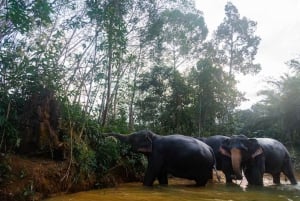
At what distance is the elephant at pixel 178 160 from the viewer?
9188 millimetres

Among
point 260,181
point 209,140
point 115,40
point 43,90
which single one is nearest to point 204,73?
point 209,140

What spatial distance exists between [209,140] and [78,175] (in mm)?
6810

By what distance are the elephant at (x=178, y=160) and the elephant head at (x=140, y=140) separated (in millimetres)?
27

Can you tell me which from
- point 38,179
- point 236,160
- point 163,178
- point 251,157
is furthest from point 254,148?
point 38,179

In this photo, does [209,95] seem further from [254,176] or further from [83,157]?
[83,157]

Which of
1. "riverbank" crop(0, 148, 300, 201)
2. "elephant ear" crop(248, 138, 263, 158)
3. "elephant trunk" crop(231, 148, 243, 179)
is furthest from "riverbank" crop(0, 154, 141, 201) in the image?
"elephant ear" crop(248, 138, 263, 158)

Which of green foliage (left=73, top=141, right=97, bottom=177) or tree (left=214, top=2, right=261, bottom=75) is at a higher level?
tree (left=214, top=2, right=261, bottom=75)

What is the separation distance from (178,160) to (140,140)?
1176 millimetres

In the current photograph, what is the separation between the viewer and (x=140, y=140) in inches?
389

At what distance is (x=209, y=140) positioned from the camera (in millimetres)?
13492

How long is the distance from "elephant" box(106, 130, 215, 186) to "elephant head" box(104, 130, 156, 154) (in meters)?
0.03

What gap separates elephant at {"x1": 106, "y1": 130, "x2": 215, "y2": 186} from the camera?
362 inches

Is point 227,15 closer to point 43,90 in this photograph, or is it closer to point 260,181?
point 260,181

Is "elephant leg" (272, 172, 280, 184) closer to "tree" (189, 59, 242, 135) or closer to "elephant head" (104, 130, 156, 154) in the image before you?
"elephant head" (104, 130, 156, 154)
